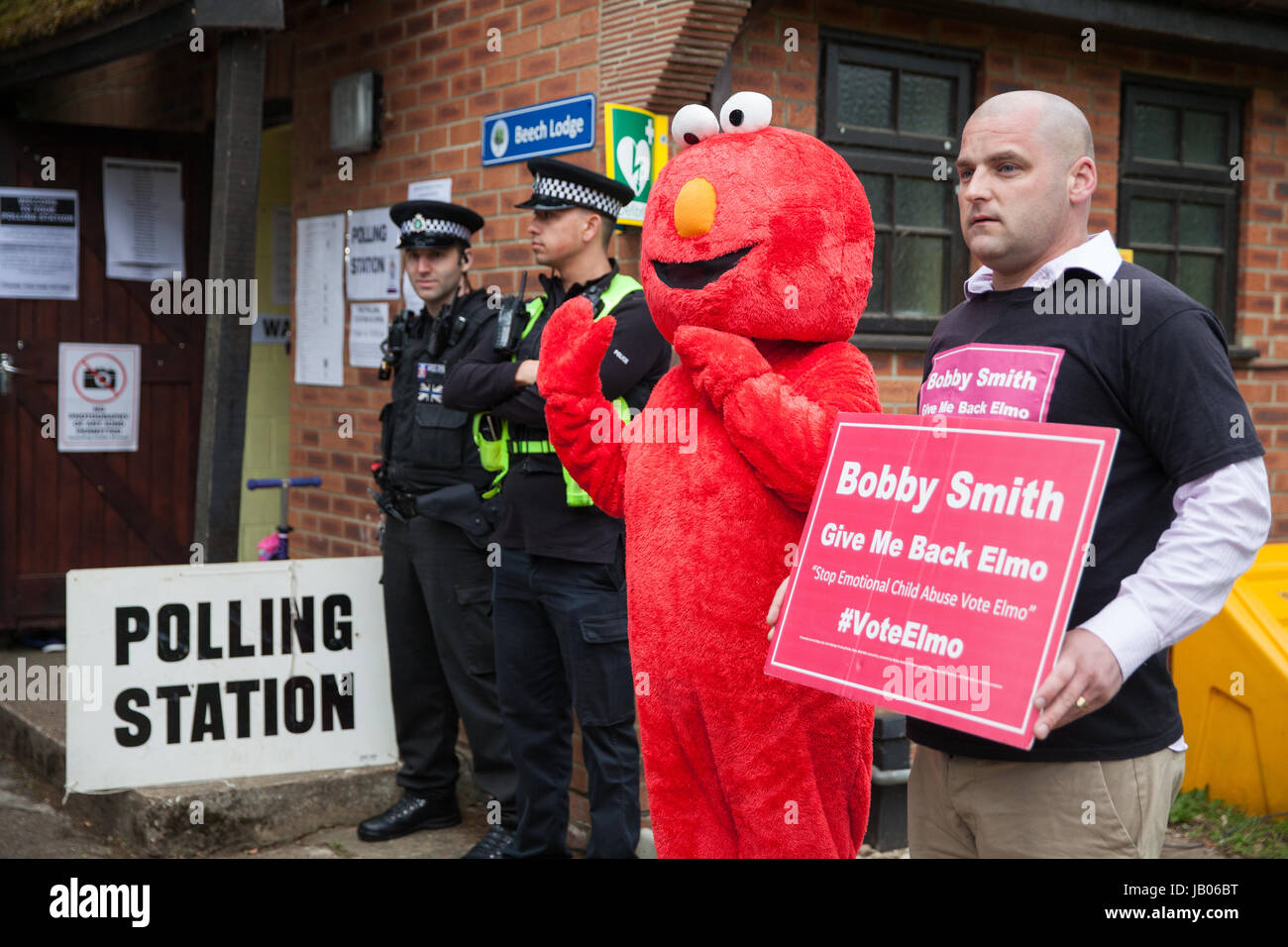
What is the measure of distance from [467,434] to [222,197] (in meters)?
1.37

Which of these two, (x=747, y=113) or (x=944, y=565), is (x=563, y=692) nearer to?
(x=747, y=113)

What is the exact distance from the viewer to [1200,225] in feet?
18.5

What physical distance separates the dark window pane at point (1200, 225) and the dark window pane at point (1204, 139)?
0.20 metres

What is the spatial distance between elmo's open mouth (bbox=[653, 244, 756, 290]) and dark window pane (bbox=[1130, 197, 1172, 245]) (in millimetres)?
3512

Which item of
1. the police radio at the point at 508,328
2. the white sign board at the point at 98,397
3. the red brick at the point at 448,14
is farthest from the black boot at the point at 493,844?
the white sign board at the point at 98,397

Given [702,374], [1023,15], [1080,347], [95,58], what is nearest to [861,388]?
[702,374]

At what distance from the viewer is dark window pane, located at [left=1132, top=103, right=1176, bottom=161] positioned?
5.39 meters

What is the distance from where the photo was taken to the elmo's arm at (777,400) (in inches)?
92.4

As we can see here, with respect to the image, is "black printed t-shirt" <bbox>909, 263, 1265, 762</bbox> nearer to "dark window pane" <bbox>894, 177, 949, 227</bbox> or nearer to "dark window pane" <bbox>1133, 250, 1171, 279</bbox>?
"dark window pane" <bbox>894, 177, 949, 227</bbox>

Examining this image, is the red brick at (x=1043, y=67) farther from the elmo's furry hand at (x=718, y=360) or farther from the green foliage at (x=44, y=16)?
the green foliage at (x=44, y=16)

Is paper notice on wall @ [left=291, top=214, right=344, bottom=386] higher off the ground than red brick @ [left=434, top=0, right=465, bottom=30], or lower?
lower

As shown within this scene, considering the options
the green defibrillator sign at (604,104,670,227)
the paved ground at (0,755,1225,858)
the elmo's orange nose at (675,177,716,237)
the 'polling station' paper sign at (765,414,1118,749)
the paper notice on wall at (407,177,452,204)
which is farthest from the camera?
the paper notice on wall at (407,177,452,204)

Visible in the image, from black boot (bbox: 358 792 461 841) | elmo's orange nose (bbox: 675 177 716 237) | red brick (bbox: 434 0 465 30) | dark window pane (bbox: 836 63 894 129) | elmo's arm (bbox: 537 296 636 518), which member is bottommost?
black boot (bbox: 358 792 461 841)

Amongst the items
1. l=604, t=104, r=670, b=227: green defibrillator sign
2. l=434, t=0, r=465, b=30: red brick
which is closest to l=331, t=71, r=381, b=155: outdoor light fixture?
l=434, t=0, r=465, b=30: red brick
